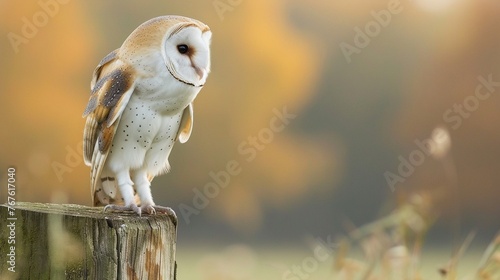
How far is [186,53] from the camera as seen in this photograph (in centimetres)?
158

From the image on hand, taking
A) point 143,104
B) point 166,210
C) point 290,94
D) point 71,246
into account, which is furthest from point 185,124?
point 290,94

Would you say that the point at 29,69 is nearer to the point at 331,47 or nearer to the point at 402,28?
the point at 331,47

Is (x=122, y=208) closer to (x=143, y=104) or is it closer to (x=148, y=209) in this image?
(x=148, y=209)

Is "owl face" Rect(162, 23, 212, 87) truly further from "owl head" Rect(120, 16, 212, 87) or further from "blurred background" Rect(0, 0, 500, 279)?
"blurred background" Rect(0, 0, 500, 279)

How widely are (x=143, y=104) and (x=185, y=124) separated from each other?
0.16 meters

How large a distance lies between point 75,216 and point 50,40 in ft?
19.8

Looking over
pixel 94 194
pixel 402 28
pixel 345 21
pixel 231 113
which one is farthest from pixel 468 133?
pixel 94 194

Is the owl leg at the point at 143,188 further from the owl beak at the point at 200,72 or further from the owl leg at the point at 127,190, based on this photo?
the owl beak at the point at 200,72

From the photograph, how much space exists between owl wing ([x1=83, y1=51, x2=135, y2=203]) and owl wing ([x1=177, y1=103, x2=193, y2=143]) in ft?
0.57

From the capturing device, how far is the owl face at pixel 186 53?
5.14ft

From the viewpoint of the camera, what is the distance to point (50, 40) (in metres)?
6.95

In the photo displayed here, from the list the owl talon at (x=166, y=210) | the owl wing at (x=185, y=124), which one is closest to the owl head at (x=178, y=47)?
the owl wing at (x=185, y=124)

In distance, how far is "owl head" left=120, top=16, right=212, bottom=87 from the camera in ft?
5.15

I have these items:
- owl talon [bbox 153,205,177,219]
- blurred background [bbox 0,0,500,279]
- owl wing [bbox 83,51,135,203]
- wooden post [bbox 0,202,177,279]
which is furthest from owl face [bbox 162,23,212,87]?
blurred background [bbox 0,0,500,279]
